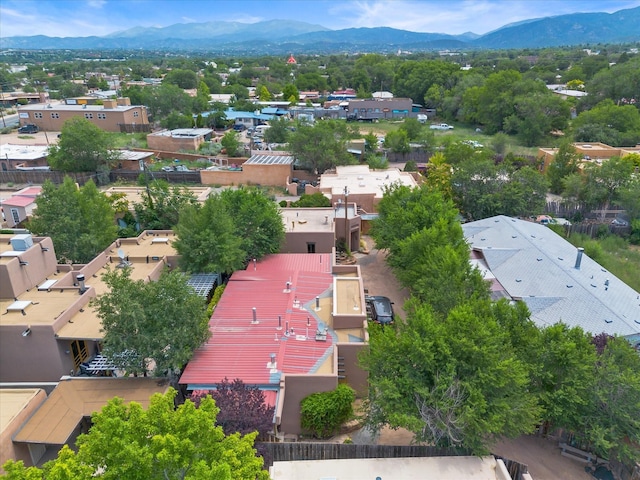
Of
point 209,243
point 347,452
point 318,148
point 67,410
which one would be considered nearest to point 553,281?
point 347,452

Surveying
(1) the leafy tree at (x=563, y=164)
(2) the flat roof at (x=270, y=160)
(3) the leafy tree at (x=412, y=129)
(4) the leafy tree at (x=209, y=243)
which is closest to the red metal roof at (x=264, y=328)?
(4) the leafy tree at (x=209, y=243)

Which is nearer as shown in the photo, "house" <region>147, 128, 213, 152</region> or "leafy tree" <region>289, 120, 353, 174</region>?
"leafy tree" <region>289, 120, 353, 174</region>

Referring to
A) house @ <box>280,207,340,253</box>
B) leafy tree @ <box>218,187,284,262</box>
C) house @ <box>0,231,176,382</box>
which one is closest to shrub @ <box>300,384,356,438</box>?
house @ <box>0,231,176,382</box>

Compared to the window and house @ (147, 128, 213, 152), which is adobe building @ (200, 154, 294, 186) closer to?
house @ (147, 128, 213, 152)

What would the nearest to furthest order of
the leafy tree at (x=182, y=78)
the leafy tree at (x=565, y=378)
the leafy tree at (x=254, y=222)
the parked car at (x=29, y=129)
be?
the leafy tree at (x=565, y=378)
the leafy tree at (x=254, y=222)
the parked car at (x=29, y=129)
the leafy tree at (x=182, y=78)

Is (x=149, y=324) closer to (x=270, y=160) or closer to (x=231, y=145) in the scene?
(x=270, y=160)

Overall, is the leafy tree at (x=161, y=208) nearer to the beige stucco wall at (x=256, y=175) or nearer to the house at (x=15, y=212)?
the house at (x=15, y=212)

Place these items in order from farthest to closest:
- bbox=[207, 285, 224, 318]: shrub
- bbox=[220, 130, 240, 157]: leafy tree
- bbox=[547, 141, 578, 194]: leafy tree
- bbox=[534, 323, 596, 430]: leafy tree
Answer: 1. bbox=[220, 130, 240, 157]: leafy tree
2. bbox=[547, 141, 578, 194]: leafy tree
3. bbox=[207, 285, 224, 318]: shrub
4. bbox=[534, 323, 596, 430]: leafy tree
